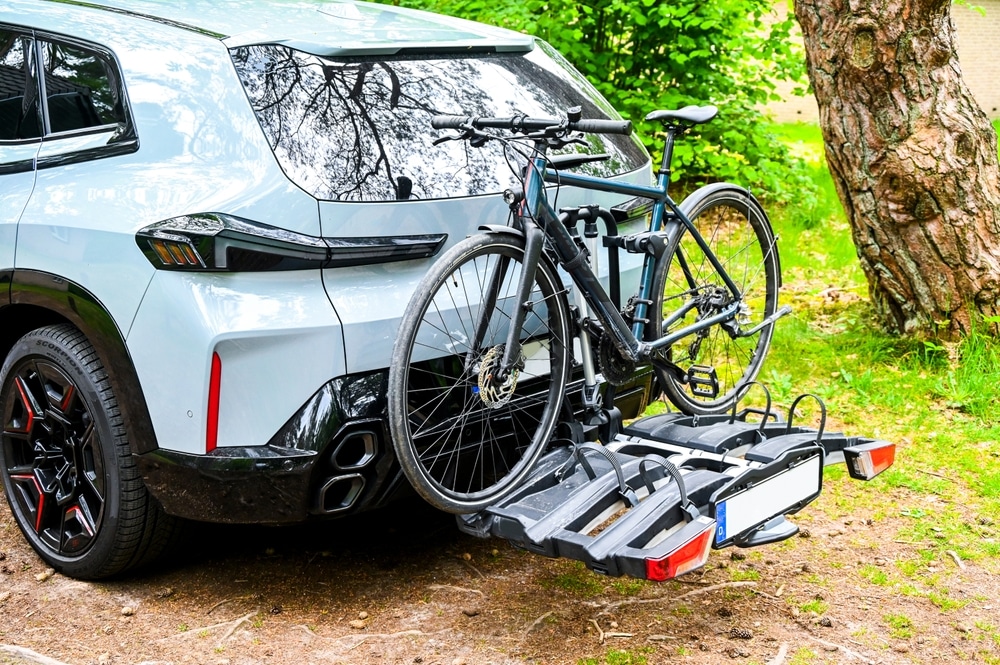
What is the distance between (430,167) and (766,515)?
145 centimetres

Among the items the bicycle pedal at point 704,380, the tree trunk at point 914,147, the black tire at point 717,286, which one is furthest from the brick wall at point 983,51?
the bicycle pedal at point 704,380

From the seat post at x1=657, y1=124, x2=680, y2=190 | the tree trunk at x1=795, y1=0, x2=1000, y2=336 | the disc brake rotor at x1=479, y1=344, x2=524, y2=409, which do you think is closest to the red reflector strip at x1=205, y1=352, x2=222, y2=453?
the disc brake rotor at x1=479, y1=344, x2=524, y2=409

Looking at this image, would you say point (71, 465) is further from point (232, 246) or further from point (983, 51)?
point (983, 51)

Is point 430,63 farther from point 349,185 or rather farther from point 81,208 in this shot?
point 81,208

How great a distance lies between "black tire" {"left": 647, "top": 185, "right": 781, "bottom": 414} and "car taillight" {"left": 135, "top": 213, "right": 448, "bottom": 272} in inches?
49.4

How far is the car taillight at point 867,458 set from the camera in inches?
144

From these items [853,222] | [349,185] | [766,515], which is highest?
[349,185]

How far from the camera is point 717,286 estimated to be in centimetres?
417

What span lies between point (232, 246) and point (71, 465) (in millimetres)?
1089

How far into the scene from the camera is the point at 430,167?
3318 mm

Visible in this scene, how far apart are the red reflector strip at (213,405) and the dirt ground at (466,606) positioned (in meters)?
0.64

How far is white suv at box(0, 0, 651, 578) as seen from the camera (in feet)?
9.93

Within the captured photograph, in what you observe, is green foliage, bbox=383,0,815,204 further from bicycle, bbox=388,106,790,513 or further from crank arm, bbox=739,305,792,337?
bicycle, bbox=388,106,790,513

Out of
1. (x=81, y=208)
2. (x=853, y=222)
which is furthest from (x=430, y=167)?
(x=853, y=222)
